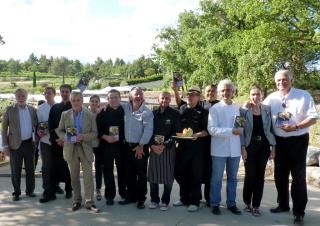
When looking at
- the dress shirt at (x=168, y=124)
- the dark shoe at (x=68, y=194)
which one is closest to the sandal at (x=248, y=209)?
the dress shirt at (x=168, y=124)

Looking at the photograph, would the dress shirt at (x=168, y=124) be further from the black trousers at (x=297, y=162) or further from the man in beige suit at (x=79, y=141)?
the black trousers at (x=297, y=162)

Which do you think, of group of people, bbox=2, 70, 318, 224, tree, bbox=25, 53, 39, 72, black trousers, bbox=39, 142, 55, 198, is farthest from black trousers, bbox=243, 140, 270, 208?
tree, bbox=25, 53, 39, 72

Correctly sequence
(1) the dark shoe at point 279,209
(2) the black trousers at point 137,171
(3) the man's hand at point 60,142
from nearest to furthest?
(1) the dark shoe at point 279,209, (2) the black trousers at point 137,171, (3) the man's hand at point 60,142

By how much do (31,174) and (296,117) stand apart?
13.1 ft

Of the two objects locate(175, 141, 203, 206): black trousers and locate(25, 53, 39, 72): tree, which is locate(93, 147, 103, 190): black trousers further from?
locate(25, 53, 39, 72): tree

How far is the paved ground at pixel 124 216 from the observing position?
5133mm

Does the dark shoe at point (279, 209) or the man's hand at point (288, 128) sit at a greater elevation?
the man's hand at point (288, 128)

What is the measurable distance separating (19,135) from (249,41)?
1486 centimetres

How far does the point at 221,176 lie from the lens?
17.6ft

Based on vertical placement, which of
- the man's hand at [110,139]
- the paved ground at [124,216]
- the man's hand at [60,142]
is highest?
the man's hand at [110,139]

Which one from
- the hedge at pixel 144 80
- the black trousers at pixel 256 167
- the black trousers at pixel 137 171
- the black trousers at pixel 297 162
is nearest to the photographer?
the black trousers at pixel 297 162

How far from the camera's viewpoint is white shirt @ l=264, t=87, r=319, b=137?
4984mm

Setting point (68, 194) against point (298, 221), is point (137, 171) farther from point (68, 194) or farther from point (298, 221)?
point (298, 221)

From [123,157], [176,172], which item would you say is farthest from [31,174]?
[176,172]
